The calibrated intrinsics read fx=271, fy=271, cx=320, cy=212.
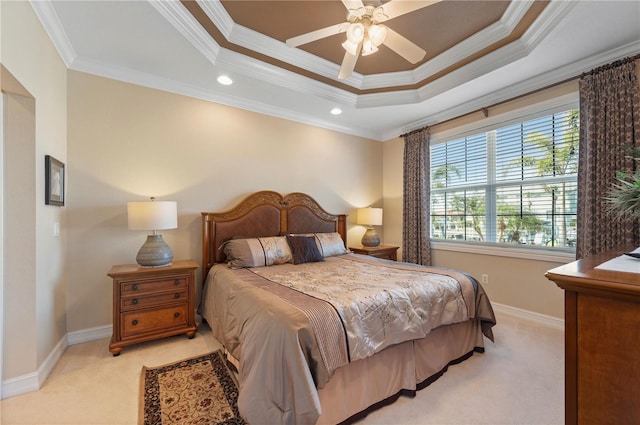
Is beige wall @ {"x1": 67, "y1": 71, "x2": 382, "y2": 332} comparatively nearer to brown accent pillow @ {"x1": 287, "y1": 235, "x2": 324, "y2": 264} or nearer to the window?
brown accent pillow @ {"x1": 287, "y1": 235, "x2": 324, "y2": 264}

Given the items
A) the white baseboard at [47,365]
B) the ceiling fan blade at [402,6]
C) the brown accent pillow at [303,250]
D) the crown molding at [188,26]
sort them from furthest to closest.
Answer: the brown accent pillow at [303,250]
the crown molding at [188,26]
the white baseboard at [47,365]
the ceiling fan blade at [402,6]

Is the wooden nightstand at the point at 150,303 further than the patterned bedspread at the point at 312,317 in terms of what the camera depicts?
Yes

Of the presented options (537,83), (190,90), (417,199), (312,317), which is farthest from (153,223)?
(537,83)

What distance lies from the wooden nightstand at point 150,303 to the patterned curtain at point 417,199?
311 cm

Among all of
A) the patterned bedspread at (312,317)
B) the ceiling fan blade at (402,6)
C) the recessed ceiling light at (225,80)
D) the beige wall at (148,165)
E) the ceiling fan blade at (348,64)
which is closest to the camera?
the patterned bedspread at (312,317)

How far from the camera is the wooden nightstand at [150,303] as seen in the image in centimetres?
235

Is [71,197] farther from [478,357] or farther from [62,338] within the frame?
[478,357]

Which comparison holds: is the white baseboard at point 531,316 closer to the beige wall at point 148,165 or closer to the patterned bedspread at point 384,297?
the patterned bedspread at point 384,297

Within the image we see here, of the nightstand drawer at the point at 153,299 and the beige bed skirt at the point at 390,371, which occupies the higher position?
the nightstand drawer at the point at 153,299

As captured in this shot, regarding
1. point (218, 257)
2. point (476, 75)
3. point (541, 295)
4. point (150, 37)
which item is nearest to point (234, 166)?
point (218, 257)

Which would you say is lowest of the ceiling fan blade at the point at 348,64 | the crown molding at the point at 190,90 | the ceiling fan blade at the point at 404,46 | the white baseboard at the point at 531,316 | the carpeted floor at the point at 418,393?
the carpeted floor at the point at 418,393

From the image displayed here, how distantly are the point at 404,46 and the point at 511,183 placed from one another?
7.51 feet

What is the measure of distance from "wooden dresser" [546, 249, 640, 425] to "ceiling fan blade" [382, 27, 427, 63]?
1839mm

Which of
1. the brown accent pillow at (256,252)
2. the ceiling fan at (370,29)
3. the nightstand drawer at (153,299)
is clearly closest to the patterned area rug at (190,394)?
the nightstand drawer at (153,299)
